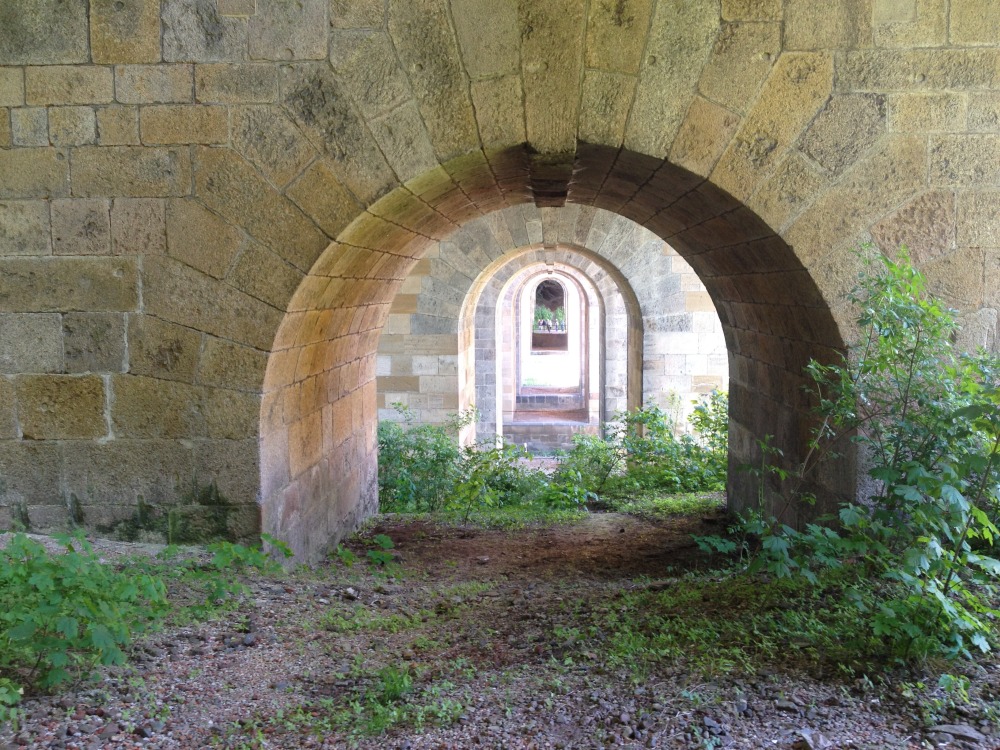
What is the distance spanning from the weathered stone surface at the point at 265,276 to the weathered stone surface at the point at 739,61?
79.9 inches

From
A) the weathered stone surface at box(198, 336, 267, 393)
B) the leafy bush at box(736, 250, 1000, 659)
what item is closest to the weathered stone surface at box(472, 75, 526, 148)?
the weathered stone surface at box(198, 336, 267, 393)

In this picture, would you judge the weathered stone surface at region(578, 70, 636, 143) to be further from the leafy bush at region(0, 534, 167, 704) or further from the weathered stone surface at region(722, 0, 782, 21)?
the leafy bush at region(0, 534, 167, 704)

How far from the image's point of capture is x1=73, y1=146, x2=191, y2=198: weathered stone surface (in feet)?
12.7

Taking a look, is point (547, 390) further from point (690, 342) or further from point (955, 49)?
point (955, 49)

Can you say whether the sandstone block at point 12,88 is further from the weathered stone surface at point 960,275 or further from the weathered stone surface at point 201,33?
the weathered stone surface at point 960,275

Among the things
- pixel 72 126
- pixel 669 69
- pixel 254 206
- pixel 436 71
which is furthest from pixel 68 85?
pixel 669 69

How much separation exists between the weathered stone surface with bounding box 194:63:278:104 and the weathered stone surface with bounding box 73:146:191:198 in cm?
29

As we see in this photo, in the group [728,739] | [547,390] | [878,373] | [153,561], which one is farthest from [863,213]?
[547,390]

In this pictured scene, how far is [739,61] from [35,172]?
10.6 ft

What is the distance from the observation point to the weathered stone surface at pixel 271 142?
3.82 metres

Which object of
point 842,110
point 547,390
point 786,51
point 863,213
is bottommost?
point 547,390

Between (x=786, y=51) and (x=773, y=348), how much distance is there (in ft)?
5.84

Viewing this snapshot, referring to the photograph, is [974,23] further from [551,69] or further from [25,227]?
[25,227]

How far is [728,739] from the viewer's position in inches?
101
